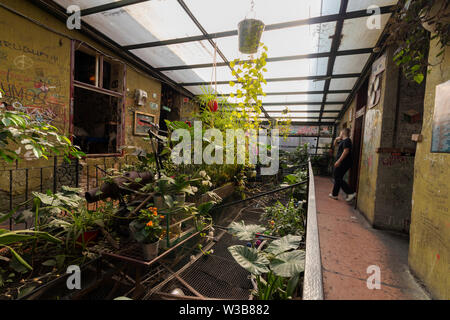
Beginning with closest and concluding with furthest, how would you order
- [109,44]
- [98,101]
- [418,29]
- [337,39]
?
1. [418,29]
2. [337,39]
3. [109,44]
4. [98,101]

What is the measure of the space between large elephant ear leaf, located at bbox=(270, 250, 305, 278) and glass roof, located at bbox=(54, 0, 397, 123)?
2519 mm

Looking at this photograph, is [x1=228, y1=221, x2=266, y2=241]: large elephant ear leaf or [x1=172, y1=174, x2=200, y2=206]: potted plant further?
[x1=172, y1=174, x2=200, y2=206]: potted plant

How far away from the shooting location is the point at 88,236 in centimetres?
206

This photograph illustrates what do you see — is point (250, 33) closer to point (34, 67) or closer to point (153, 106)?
point (34, 67)

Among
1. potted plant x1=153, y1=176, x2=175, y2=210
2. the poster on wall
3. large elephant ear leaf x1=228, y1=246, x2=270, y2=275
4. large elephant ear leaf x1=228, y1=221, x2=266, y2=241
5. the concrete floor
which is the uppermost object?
the poster on wall

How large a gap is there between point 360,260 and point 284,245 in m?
1.35

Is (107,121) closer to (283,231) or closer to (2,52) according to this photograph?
(2,52)

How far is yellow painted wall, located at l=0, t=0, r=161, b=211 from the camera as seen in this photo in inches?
130

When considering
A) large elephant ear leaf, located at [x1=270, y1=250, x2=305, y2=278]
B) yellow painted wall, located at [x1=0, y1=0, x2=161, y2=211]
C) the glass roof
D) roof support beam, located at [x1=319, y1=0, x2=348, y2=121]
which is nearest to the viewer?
large elephant ear leaf, located at [x1=270, y1=250, x2=305, y2=278]

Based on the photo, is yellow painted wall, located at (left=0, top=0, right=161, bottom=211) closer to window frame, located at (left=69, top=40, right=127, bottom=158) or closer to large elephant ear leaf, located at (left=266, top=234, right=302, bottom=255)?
window frame, located at (left=69, top=40, right=127, bottom=158)

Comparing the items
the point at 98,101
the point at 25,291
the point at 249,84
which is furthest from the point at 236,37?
the point at 98,101

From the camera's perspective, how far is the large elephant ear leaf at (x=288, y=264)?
1341mm

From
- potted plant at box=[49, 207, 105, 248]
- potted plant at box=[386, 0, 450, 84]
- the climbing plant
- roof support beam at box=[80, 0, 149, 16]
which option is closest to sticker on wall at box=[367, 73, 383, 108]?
potted plant at box=[386, 0, 450, 84]
